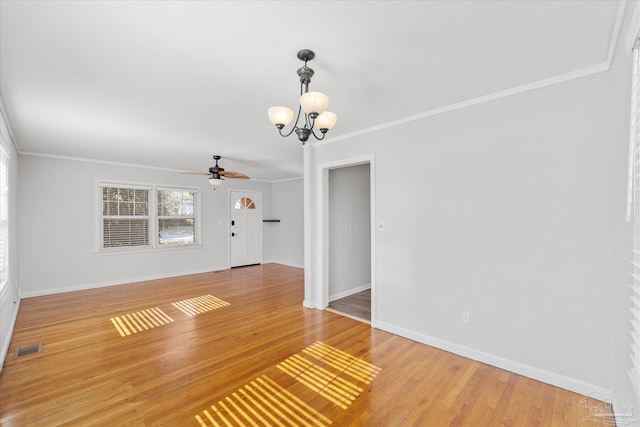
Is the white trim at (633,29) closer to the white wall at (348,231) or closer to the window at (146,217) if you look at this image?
the white wall at (348,231)

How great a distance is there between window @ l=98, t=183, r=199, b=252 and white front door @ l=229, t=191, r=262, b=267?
105 centimetres

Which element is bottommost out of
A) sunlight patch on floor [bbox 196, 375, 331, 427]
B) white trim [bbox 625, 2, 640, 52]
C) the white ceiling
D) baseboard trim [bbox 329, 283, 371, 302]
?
sunlight patch on floor [bbox 196, 375, 331, 427]

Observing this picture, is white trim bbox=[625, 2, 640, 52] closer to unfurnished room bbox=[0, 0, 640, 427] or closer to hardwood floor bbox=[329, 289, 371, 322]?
unfurnished room bbox=[0, 0, 640, 427]

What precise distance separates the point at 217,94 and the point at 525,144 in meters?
2.73

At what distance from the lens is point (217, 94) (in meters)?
2.54

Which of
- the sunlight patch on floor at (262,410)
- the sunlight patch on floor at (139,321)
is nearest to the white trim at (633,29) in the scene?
the sunlight patch on floor at (262,410)

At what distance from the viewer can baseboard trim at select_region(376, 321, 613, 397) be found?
212cm

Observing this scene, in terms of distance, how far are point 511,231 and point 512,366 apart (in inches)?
46.3

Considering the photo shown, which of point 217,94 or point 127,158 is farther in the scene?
point 127,158

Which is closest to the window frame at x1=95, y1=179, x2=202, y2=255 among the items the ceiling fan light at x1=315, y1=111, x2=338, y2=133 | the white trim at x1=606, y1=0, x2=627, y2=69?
the ceiling fan light at x1=315, y1=111, x2=338, y2=133

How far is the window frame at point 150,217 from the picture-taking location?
5.46 metres

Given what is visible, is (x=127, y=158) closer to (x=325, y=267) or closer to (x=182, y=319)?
(x=182, y=319)

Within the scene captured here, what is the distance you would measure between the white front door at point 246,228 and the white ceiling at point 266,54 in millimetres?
4494

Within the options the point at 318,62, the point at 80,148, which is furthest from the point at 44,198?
the point at 318,62
